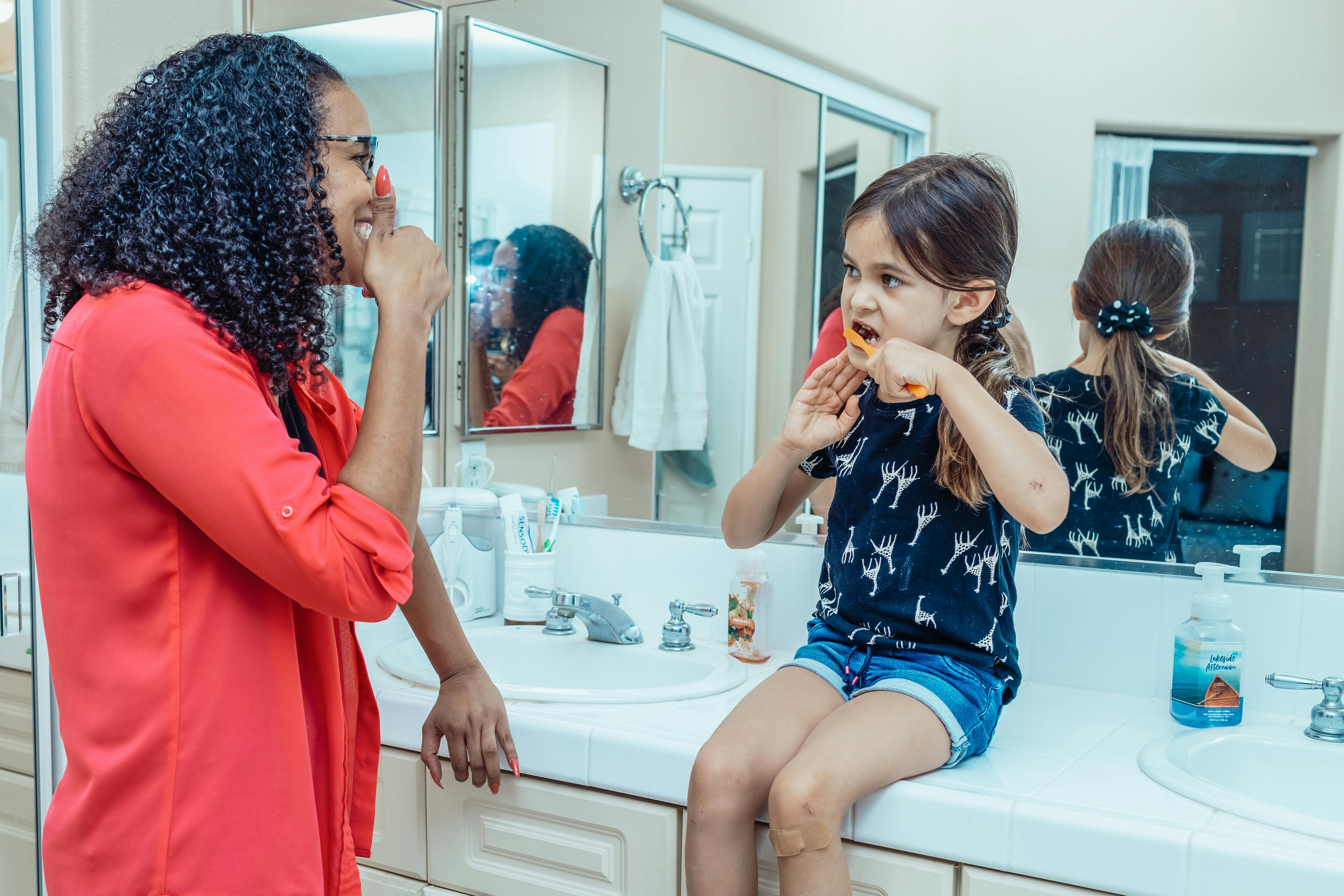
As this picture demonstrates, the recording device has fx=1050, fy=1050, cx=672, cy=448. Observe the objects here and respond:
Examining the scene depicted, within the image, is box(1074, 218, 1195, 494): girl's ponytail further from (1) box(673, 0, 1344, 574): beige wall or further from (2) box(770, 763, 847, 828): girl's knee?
(2) box(770, 763, 847, 828): girl's knee

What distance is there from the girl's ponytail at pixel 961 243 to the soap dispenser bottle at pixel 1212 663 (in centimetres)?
28

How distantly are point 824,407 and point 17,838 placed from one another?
1.34 meters

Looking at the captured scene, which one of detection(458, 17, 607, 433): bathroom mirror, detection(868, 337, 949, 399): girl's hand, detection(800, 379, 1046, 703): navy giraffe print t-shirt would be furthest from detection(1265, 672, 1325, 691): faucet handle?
detection(458, 17, 607, 433): bathroom mirror

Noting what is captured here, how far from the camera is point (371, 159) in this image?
0.90 m

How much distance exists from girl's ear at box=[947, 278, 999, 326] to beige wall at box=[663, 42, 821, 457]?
0.39 meters

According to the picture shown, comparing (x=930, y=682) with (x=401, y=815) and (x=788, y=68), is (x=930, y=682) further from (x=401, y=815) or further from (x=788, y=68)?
(x=788, y=68)

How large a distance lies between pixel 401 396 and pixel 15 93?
39.3 inches

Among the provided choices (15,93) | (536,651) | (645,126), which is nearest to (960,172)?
(645,126)

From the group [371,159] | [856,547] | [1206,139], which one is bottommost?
[856,547]

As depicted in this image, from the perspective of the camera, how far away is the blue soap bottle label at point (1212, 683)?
1119 millimetres

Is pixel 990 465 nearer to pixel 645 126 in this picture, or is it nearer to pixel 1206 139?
pixel 1206 139

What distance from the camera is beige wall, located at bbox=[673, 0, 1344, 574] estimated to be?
120cm

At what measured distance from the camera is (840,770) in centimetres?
90

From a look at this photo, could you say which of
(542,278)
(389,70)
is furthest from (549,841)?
(389,70)
